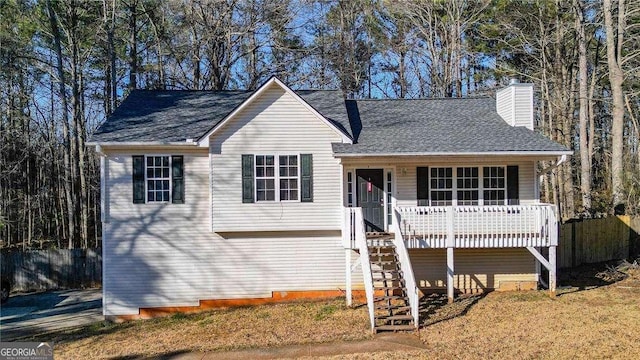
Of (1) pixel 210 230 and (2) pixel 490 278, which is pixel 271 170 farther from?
(2) pixel 490 278

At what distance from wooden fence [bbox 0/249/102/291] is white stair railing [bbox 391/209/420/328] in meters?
12.5

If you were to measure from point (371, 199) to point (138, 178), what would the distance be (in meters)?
6.52

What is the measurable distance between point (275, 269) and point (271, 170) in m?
2.82

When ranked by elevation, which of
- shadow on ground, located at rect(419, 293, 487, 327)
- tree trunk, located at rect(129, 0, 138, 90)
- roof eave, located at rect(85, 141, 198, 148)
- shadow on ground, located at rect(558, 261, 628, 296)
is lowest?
shadow on ground, located at rect(419, 293, 487, 327)

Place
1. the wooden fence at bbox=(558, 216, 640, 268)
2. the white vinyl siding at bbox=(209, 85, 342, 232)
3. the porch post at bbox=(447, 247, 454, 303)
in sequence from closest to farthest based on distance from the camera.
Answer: the porch post at bbox=(447, 247, 454, 303) < the white vinyl siding at bbox=(209, 85, 342, 232) < the wooden fence at bbox=(558, 216, 640, 268)

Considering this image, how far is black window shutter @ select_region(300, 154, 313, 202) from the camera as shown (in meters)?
12.5

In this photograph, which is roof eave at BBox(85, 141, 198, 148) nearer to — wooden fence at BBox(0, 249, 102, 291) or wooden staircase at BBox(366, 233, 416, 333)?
wooden staircase at BBox(366, 233, 416, 333)

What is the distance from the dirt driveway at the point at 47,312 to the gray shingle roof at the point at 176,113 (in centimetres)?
538

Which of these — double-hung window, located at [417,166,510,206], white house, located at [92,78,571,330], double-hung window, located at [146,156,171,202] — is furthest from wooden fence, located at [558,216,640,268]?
double-hung window, located at [146,156,171,202]

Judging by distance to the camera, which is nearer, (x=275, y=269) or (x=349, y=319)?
(x=349, y=319)

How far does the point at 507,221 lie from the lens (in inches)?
468

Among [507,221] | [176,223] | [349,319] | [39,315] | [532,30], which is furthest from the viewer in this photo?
[532,30]

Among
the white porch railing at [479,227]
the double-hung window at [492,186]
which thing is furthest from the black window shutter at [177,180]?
the double-hung window at [492,186]

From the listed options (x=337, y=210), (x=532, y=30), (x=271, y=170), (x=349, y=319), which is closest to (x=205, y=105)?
(x=271, y=170)
